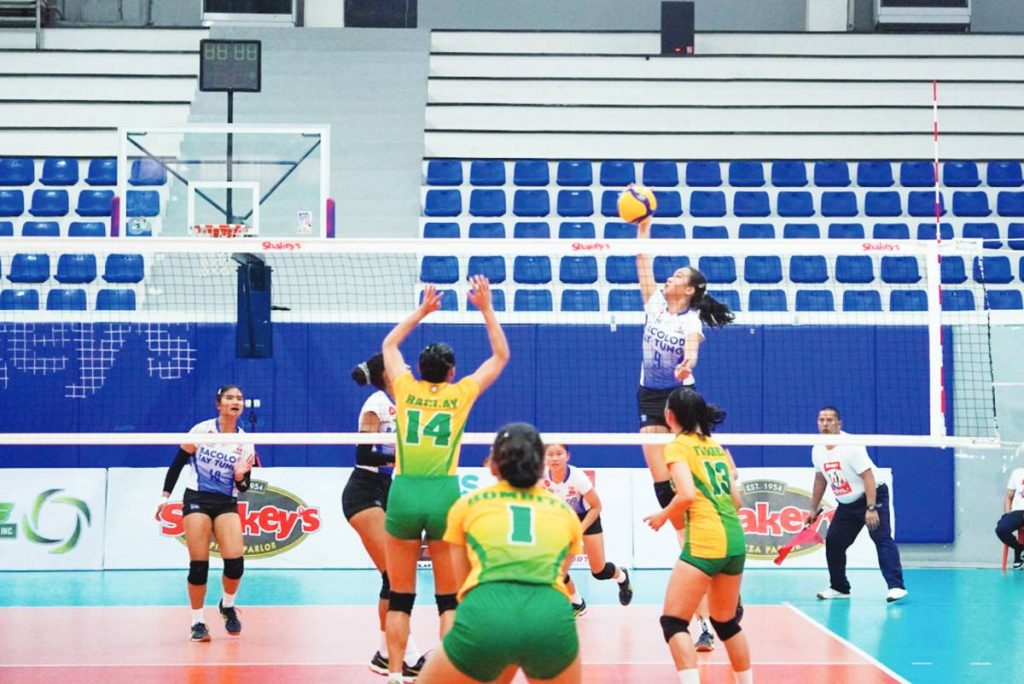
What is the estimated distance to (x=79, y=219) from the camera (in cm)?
2066

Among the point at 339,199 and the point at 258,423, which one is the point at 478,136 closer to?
the point at 339,199

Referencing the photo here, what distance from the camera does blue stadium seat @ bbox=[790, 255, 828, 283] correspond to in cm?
1910

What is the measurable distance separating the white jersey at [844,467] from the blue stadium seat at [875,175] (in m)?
9.17

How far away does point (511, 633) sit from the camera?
545cm

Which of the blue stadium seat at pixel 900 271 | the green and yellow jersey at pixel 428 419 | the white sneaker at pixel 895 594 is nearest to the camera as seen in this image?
the green and yellow jersey at pixel 428 419

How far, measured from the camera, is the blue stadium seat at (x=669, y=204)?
20.8 m

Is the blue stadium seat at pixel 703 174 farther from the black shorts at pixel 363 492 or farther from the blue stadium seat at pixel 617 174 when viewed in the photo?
the black shorts at pixel 363 492

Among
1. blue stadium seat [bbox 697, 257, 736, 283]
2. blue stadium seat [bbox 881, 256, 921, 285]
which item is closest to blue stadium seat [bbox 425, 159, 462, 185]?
blue stadium seat [bbox 697, 257, 736, 283]

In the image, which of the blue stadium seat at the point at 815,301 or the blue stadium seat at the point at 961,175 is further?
the blue stadium seat at the point at 961,175

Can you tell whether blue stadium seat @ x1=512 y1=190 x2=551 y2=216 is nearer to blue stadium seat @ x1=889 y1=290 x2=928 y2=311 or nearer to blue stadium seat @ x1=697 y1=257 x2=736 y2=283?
blue stadium seat @ x1=697 y1=257 x2=736 y2=283

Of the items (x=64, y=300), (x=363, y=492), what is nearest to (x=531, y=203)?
(x=64, y=300)

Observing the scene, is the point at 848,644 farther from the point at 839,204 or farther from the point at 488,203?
the point at 839,204

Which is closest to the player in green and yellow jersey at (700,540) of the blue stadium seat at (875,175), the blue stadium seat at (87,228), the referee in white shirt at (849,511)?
the referee in white shirt at (849,511)

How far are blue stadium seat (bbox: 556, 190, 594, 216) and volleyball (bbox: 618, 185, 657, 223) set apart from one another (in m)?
11.1
